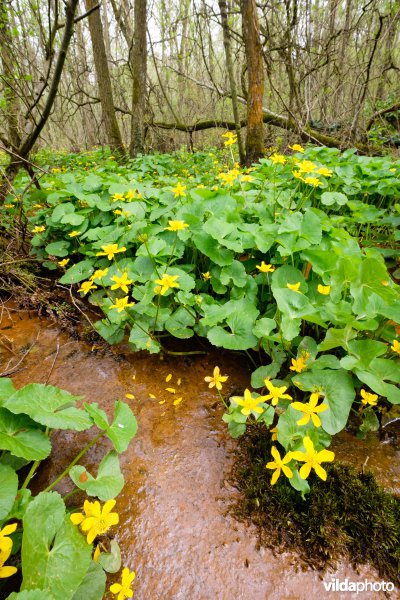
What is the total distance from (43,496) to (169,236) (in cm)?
151

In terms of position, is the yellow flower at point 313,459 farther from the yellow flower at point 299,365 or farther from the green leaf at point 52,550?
the green leaf at point 52,550

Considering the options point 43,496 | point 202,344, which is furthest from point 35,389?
point 202,344

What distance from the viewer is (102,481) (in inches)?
40.6

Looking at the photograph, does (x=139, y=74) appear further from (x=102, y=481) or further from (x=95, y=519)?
(x=95, y=519)

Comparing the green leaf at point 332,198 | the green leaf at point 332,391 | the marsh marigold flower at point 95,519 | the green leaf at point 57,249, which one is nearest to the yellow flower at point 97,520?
the marsh marigold flower at point 95,519

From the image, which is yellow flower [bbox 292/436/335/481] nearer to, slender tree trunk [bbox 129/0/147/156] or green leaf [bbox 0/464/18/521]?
green leaf [bbox 0/464/18/521]

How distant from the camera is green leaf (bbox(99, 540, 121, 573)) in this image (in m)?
0.95

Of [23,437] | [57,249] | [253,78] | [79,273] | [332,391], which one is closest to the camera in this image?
[23,437]

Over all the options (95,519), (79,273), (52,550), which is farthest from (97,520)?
(79,273)

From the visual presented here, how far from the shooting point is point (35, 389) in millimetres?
1173

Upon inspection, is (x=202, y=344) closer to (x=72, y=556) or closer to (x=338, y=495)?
(x=338, y=495)

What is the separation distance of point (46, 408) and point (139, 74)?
6.60 metres

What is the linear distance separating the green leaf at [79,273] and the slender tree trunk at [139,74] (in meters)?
5.13

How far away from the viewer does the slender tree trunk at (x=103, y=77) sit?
254 inches
